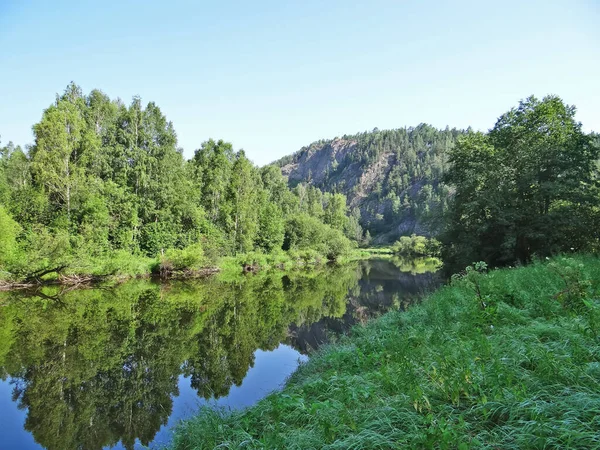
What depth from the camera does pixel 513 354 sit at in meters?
4.24

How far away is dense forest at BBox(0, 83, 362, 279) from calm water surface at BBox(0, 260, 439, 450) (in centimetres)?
699

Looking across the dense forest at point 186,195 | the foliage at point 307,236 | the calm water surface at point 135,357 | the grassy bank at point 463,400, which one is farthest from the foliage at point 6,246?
the foliage at point 307,236

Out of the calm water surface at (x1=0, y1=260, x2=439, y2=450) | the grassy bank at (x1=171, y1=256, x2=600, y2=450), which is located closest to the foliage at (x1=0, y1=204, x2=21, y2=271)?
the calm water surface at (x1=0, y1=260, x2=439, y2=450)

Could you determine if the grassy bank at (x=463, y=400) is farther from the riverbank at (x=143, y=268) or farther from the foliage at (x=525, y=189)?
the riverbank at (x=143, y=268)

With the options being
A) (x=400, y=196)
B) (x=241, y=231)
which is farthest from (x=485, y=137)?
(x=400, y=196)

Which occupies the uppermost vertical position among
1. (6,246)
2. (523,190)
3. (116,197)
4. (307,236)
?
(116,197)

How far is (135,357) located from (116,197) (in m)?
28.0

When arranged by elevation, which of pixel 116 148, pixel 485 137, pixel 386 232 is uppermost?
pixel 116 148

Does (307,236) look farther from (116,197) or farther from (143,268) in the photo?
(116,197)

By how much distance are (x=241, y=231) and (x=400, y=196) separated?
156 metres

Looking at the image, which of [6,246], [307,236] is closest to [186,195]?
[6,246]

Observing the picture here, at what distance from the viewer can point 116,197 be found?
3475 cm

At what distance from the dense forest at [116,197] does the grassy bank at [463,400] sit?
2418 centimetres

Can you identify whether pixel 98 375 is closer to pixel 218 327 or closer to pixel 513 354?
pixel 218 327
